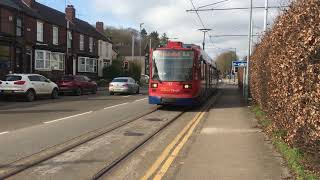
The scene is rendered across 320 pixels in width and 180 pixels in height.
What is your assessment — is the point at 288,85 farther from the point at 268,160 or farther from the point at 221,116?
the point at 221,116

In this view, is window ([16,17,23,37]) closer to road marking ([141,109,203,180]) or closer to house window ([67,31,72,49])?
house window ([67,31,72,49])

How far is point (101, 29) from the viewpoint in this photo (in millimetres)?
75250

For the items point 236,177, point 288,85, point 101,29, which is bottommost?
point 236,177

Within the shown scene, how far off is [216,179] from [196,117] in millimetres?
11955

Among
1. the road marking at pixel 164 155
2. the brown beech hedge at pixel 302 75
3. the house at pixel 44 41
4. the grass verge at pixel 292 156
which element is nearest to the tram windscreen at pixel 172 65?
the road marking at pixel 164 155

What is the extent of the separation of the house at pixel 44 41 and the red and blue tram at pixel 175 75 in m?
19.7

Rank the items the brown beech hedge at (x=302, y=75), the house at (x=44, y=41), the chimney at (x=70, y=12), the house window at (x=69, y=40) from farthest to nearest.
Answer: the chimney at (x=70, y=12), the house window at (x=69, y=40), the house at (x=44, y=41), the brown beech hedge at (x=302, y=75)

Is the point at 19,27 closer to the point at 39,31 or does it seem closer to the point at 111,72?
the point at 39,31

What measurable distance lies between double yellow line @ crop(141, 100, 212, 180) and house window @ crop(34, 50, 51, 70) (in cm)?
3310

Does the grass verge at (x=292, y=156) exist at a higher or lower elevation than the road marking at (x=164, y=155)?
higher

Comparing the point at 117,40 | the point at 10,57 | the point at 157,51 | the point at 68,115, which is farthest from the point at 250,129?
the point at 117,40

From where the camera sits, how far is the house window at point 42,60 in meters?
47.8

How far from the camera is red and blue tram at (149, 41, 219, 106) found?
77.3ft

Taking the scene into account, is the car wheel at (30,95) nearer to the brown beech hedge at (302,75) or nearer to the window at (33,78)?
the window at (33,78)
